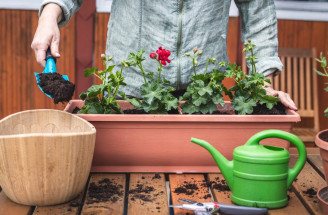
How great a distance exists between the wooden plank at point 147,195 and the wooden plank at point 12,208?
0.28 metres

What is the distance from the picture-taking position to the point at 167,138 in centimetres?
153

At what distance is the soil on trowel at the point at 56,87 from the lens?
4.55 ft

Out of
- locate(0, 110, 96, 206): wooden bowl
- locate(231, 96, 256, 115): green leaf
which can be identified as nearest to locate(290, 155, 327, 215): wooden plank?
locate(231, 96, 256, 115): green leaf

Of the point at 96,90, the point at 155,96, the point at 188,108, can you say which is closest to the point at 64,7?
the point at 96,90

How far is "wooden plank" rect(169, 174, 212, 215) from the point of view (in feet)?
4.30

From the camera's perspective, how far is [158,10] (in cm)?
188

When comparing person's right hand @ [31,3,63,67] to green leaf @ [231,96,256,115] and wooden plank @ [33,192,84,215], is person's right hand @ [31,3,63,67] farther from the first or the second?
green leaf @ [231,96,256,115]

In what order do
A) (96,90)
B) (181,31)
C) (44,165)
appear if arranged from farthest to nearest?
(181,31)
(96,90)
(44,165)

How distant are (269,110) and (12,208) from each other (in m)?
0.94

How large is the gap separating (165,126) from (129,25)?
0.62 metres

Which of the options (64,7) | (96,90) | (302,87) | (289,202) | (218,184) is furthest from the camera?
(302,87)

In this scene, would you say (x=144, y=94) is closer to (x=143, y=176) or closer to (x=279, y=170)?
(x=143, y=176)

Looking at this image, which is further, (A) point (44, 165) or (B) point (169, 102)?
(B) point (169, 102)

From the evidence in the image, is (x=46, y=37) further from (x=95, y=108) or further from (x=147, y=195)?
(x=147, y=195)
